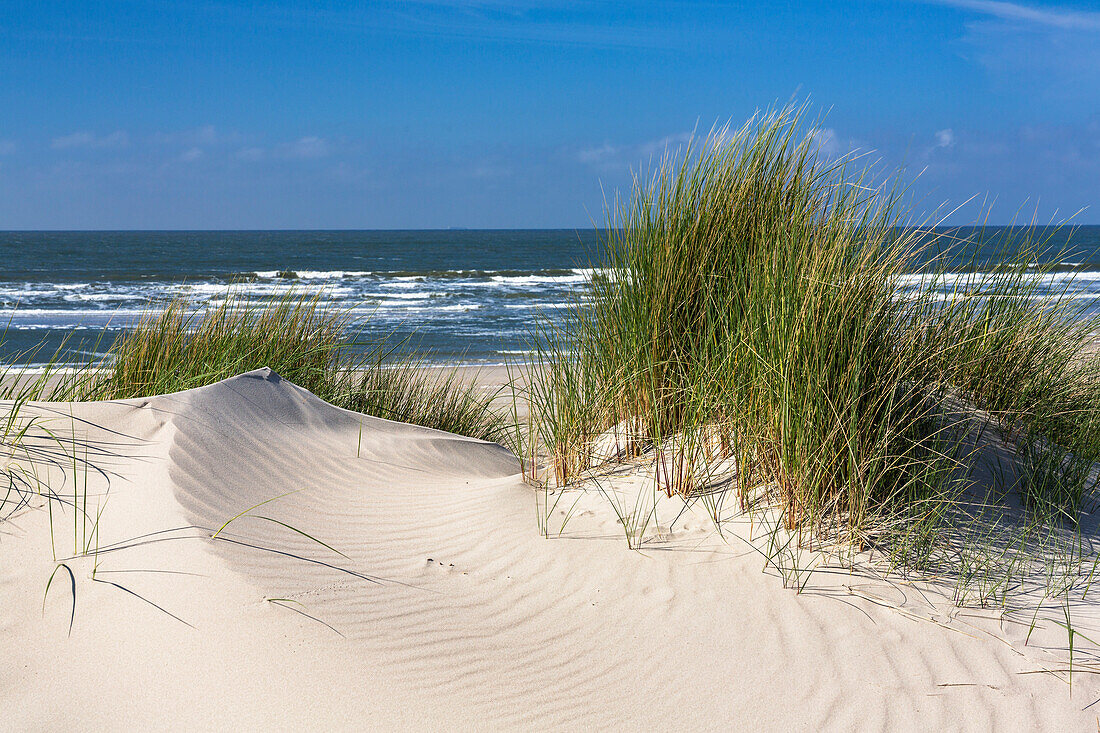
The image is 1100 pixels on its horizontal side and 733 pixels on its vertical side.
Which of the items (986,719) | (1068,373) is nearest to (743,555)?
(986,719)

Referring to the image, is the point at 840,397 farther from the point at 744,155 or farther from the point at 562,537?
the point at 744,155

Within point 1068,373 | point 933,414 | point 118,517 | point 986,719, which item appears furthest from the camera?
point 1068,373

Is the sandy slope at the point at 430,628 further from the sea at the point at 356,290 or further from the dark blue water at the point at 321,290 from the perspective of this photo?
the dark blue water at the point at 321,290

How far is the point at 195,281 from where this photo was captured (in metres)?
27.2

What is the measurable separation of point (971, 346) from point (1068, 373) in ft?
2.80

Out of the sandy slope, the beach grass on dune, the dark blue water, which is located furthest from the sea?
the sandy slope

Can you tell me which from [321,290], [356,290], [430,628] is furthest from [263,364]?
[356,290]

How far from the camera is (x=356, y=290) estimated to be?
25.1 metres

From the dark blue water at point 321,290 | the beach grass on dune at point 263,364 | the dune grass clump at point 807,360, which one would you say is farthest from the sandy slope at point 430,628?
the dark blue water at point 321,290

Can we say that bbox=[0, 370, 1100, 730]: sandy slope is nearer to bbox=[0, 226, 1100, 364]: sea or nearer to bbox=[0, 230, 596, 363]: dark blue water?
bbox=[0, 226, 1100, 364]: sea

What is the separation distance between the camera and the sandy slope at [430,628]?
7.20 ft

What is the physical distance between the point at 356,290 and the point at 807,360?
76.8ft

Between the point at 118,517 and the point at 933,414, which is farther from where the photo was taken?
the point at 933,414

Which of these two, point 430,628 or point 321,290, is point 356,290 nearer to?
point 321,290
